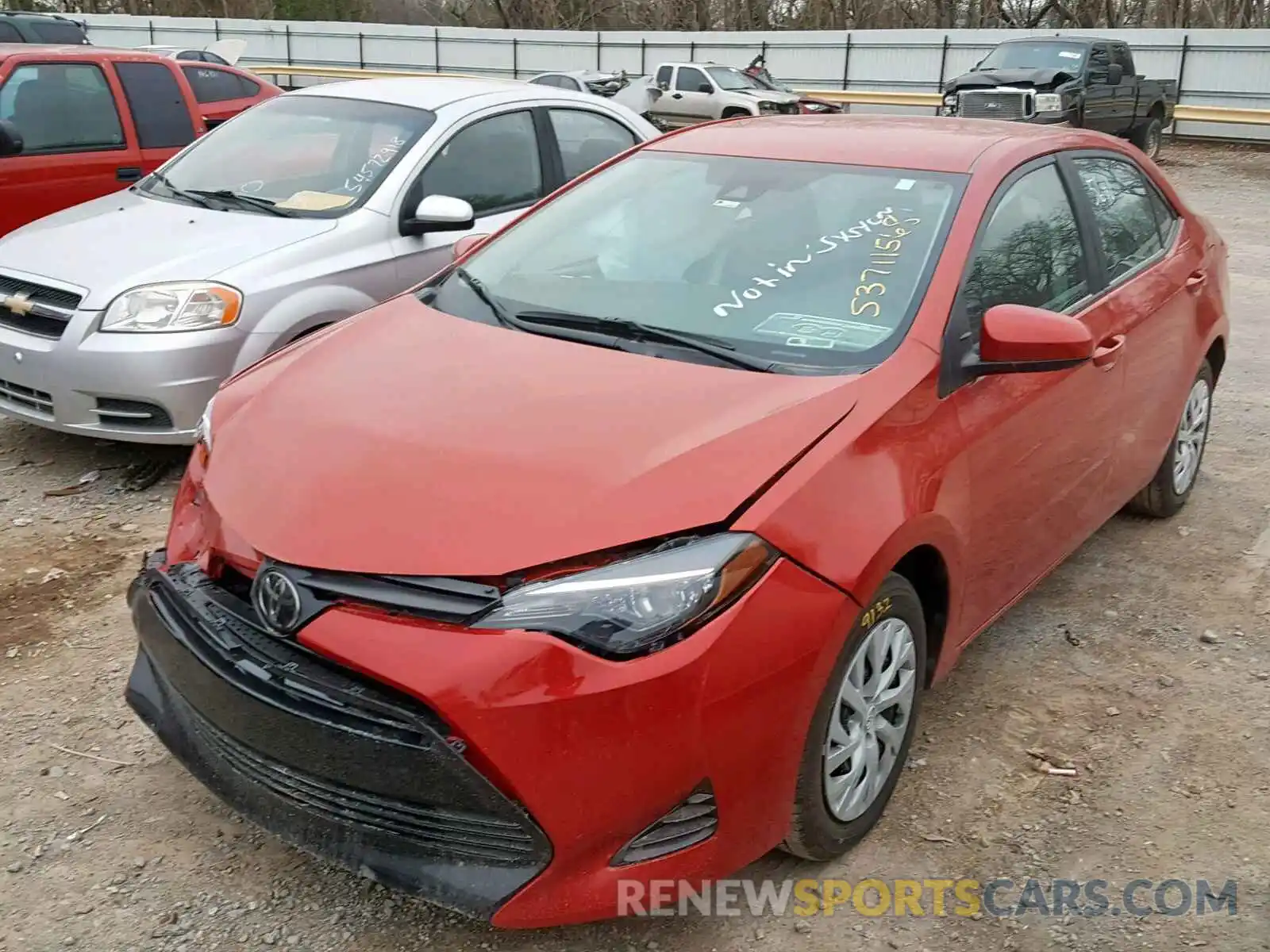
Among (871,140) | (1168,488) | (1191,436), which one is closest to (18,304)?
(871,140)

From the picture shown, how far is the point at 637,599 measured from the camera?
2.23m

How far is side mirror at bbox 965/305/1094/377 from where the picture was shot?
294cm

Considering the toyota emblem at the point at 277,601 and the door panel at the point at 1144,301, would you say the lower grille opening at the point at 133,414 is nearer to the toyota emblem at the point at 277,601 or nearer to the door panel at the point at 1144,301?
the toyota emblem at the point at 277,601

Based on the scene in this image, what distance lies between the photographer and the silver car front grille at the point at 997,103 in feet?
53.4

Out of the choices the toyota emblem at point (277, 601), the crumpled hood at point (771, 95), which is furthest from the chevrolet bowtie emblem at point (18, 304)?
the crumpled hood at point (771, 95)

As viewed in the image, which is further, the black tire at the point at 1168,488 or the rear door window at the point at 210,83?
the rear door window at the point at 210,83

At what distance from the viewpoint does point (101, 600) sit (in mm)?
3994

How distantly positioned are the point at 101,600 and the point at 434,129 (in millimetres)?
2834

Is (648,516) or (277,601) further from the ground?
(648,516)

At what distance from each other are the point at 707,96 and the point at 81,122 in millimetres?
17234

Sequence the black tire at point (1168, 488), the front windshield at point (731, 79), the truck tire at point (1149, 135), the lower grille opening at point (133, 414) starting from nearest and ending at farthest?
the black tire at point (1168, 488), the lower grille opening at point (133, 414), the truck tire at point (1149, 135), the front windshield at point (731, 79)

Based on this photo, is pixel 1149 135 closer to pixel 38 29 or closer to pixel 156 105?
pixel 156 105

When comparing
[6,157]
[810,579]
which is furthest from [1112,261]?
[6,157]

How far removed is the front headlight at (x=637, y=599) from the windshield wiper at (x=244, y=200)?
3.70 m
